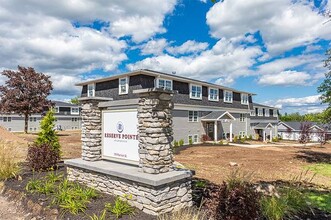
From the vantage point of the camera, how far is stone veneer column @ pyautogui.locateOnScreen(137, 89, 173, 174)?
21.1ft

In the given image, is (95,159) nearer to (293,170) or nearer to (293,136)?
(293,170)

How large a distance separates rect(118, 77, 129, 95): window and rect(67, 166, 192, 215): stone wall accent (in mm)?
16199

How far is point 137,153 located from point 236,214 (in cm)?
347

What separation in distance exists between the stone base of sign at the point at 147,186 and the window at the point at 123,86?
52.0 ft

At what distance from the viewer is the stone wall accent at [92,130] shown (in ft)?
28.8

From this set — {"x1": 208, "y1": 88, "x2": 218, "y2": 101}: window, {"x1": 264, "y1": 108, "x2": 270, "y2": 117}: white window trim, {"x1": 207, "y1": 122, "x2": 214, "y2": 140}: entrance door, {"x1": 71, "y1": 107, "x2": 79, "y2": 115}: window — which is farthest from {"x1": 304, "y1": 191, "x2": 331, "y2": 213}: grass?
{"x1": 71, "y1": 107, "x2": 79, "y2": 115}: window

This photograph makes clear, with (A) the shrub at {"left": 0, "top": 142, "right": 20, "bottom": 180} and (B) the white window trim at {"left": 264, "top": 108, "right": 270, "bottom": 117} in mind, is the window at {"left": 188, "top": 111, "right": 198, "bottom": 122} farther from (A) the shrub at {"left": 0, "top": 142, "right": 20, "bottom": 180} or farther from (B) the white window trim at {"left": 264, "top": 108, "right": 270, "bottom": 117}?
(B) the white window trim at {"left": 264, "top": 108, "right": 270, "bottom": 117}

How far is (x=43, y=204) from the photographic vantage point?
21.9 feet

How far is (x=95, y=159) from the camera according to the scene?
8.78 metres

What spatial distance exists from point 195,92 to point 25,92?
25324mm

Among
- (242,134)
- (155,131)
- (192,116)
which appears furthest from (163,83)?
(242,134)

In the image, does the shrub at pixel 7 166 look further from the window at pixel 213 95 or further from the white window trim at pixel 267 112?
the white window trim at pixel 267 112

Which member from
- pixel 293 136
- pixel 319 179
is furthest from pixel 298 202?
pixel 293 136

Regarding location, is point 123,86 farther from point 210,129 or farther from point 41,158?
point 41,158
